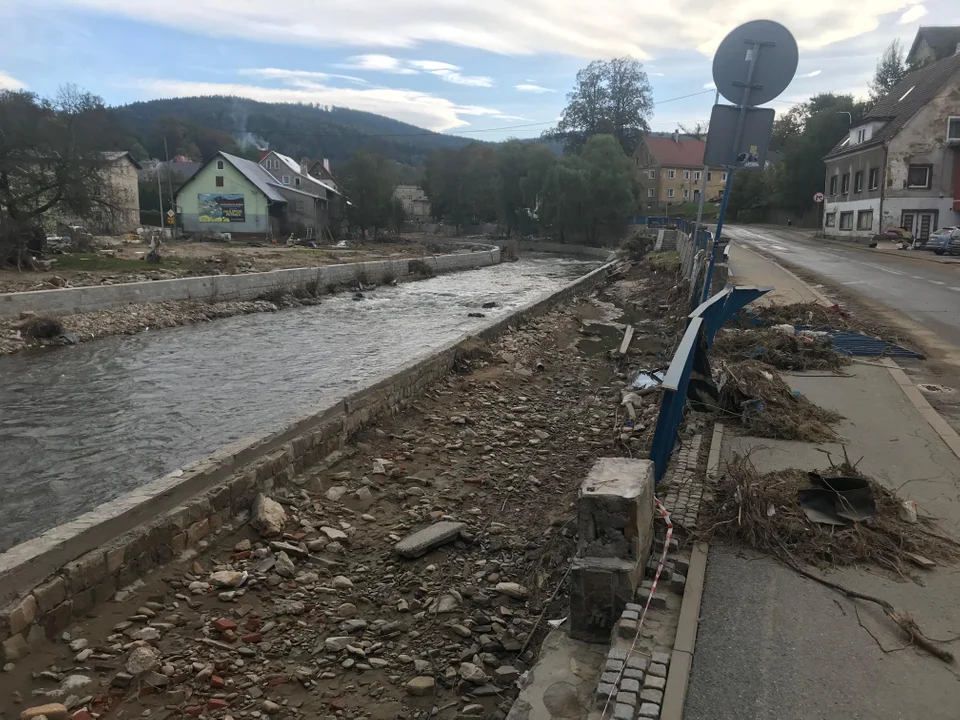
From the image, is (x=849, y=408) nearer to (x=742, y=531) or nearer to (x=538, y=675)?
(x=742, y=531)

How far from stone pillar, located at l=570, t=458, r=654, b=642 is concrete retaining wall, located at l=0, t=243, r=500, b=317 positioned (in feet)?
52.6

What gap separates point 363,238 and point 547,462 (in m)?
59.9

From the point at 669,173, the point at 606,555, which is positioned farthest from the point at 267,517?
the point at 669,173

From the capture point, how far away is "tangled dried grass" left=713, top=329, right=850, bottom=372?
8.45 m

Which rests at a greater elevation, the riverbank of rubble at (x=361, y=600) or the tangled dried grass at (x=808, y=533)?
the tangled dried grass at (x=808, y=533)

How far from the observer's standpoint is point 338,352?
15.1 meters

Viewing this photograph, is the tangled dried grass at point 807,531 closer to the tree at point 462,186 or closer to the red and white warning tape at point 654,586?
the red and white warning tape at point 654,586

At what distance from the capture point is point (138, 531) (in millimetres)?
5043

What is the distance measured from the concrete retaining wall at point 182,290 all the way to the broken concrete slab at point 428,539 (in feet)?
45.0

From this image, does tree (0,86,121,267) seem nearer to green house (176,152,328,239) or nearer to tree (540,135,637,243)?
green house (176,152,328,239)

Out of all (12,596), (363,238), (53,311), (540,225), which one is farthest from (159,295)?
(540,225)

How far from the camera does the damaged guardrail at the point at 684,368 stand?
4.20 m

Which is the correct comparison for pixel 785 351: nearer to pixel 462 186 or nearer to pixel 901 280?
pixel 901 280

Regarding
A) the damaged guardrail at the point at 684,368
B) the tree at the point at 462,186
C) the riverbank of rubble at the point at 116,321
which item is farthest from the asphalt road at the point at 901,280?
the tree at the point at 462,186
